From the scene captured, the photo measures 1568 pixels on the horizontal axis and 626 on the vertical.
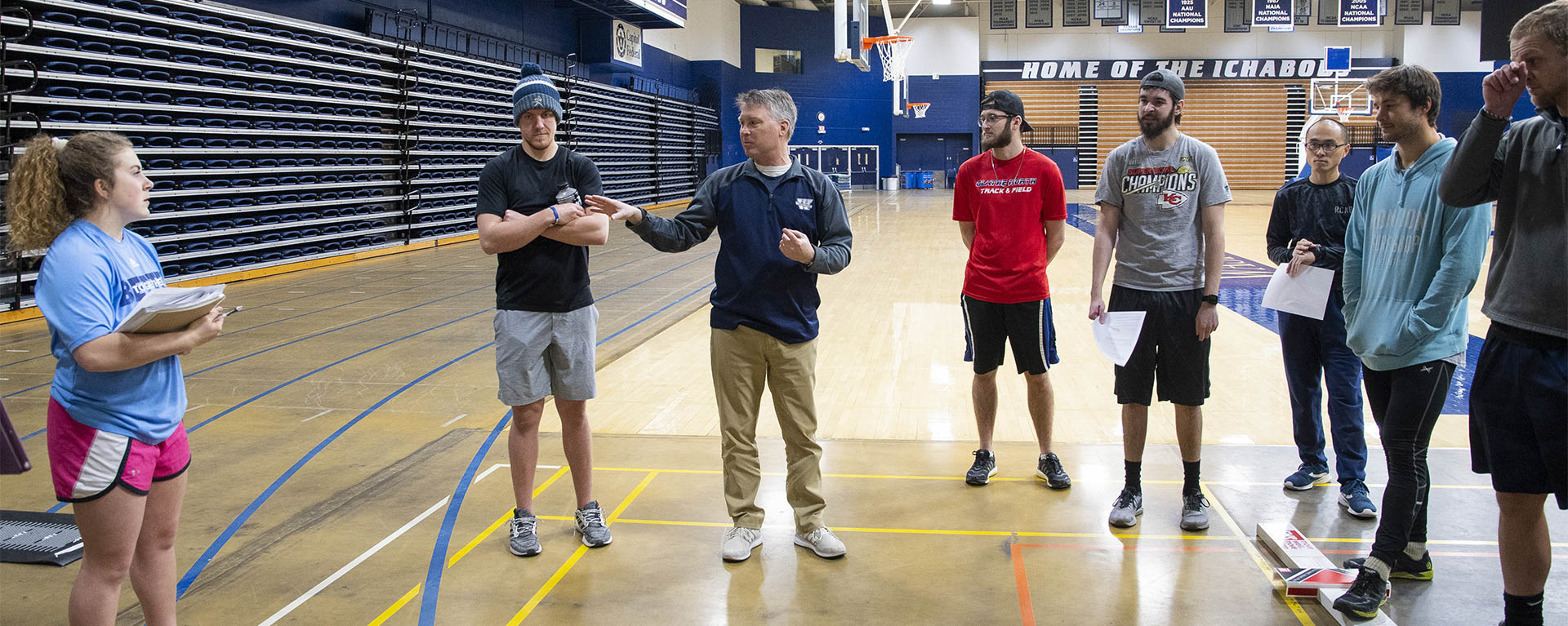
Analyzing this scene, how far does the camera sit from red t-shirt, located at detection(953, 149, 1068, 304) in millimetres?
3803

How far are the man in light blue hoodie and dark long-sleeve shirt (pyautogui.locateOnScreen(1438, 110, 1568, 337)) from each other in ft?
1.12

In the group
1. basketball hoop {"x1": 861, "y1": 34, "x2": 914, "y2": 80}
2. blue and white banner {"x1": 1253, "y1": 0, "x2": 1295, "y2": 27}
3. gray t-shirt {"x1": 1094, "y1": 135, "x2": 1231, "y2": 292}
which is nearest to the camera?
gray t-shirt {"x1": 1094, "y1": 135, "x2": 1231, "y2": 292}

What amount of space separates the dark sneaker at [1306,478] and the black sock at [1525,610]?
1417 millimetres

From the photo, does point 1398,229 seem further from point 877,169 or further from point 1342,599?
point 877,169

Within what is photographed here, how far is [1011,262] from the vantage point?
150 inches

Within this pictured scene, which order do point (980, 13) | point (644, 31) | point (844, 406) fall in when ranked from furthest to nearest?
point (980, 13)
point (644, 31)
point (844, 406)

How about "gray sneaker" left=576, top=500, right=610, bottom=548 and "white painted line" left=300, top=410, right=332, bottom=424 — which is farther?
"white painted line" left=300, top=410, right=332, bottom=424

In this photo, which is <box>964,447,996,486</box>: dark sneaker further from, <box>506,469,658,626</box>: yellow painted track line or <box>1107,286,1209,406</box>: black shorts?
<box>506,469,658,626</box>: yellow painted track line

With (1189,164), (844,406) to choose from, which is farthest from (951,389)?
(1189,164)

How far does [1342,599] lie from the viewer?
8.74ft

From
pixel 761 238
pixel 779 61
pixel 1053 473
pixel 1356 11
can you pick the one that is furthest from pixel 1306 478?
pixel 779 61

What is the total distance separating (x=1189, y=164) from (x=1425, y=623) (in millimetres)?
1611

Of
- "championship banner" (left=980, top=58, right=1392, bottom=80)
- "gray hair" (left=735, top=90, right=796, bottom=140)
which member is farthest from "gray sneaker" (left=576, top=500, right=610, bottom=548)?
"championship banner" (left=980, top=58, right=1392, bottom=80)

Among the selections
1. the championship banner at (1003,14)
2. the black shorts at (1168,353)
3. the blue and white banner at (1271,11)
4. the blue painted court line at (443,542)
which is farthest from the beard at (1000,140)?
the championship banner at (1003,14)
